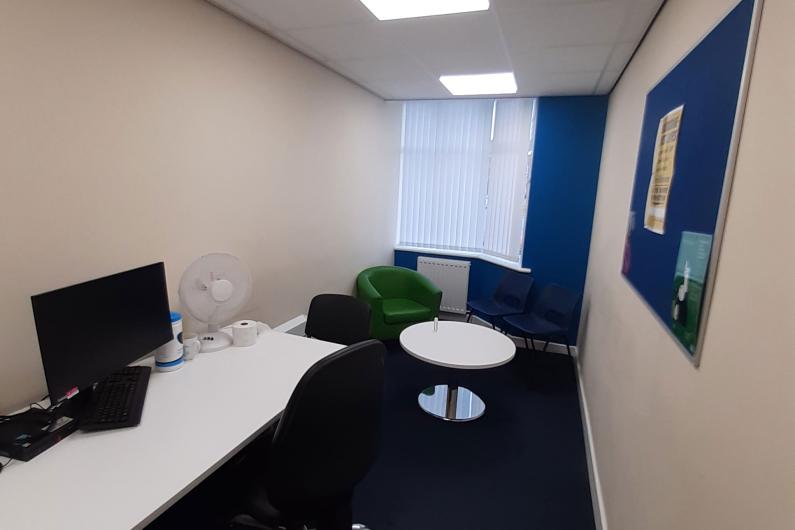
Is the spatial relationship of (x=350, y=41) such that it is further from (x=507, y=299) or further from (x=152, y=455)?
(x=507, y=299)

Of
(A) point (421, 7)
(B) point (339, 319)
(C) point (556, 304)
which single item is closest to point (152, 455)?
(B) point (339, 319)

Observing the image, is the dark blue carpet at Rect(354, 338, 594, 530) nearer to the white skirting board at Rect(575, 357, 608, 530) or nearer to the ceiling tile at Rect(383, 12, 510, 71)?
the white skirting board at Rect(575, 357, 608, 530)

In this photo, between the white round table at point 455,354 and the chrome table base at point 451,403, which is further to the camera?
the chrome table base at point 451,403

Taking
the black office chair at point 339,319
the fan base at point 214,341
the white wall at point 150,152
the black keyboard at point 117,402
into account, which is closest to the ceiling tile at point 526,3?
the white wall at point 150,152

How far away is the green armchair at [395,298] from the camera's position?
393 centimetres

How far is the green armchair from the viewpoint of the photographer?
3932 mm

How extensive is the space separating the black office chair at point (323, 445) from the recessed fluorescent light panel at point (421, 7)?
178 cm

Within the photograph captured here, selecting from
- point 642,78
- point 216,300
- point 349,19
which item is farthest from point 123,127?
point 642,78

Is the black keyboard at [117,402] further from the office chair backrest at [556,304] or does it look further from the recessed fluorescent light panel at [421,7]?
the office chair backrest at [556,304]

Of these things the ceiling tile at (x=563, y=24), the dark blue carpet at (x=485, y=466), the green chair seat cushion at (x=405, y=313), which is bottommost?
the dark blue carpet at (x=485, y=466)

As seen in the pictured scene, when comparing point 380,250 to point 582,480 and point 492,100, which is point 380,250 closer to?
point 492,100

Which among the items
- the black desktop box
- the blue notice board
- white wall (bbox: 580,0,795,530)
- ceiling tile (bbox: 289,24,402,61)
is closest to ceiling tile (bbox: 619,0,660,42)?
white wall (bbox: 580,0,795,530)

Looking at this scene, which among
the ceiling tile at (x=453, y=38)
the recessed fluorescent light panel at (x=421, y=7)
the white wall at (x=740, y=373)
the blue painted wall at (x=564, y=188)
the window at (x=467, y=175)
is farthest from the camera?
the window at (x=467, y=175)

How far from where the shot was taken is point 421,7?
83.6 inches
